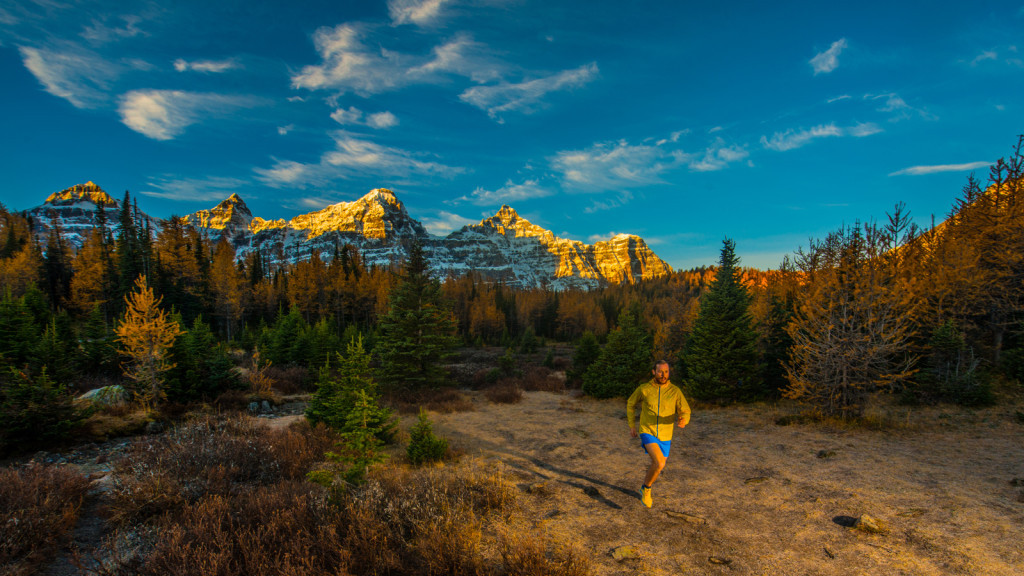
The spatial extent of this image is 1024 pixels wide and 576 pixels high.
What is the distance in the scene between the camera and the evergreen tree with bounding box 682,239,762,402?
1512cm

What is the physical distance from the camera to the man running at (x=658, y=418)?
6016 millimetres

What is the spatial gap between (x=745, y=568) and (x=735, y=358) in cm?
1281

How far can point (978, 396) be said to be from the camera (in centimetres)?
1160

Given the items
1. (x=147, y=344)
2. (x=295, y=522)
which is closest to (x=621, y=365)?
(x=295, y=522)

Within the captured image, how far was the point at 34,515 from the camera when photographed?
5.29m

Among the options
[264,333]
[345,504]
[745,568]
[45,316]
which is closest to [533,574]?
[745,568]

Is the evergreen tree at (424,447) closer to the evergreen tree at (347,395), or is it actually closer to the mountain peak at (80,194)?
the evergreen tree at (347,395)

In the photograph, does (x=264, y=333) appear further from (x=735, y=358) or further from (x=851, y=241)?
(x=851, y=241)

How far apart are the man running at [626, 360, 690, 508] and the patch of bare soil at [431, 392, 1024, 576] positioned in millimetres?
691

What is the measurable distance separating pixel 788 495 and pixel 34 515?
38.6ft

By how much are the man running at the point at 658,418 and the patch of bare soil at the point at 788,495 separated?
0.69 metres

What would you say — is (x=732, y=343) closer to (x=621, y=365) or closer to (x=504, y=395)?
(x=621, y=365)

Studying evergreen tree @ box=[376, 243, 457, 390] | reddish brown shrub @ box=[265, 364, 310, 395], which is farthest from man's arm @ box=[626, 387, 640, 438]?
reddish brown shrub @ box=[265, 364, 310, 395]

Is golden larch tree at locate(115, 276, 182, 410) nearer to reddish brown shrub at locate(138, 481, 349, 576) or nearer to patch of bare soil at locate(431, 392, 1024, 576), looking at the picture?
reddish brown shrub at locate(138, 481, 349, 576)
